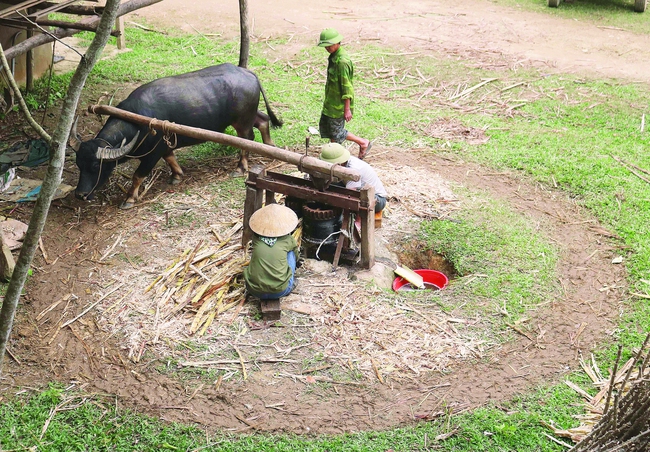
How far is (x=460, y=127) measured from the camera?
35.4ft

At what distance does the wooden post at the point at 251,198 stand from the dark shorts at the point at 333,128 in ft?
7.52

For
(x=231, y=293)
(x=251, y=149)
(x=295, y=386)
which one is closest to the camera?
(x=295, y=386)

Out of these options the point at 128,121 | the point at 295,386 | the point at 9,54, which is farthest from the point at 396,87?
the point at 295,386

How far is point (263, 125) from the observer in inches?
390

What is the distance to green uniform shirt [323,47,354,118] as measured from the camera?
351 inches

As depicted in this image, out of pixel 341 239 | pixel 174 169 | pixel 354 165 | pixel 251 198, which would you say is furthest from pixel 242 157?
pixel 341 239

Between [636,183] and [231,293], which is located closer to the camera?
[231,293]

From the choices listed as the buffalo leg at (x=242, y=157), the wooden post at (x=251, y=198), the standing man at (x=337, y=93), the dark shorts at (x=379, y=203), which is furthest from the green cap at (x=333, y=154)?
the buffalo leg at (x=242, y=157)

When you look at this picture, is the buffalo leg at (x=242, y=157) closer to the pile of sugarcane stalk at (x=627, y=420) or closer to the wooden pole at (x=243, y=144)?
the wooden pole at (x=243, y=144)

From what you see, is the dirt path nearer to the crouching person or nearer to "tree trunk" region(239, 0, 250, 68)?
"tree trunk" region(239, 0, 250, 68)

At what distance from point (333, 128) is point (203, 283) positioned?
3.34 m

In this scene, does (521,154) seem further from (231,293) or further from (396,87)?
(231,293)

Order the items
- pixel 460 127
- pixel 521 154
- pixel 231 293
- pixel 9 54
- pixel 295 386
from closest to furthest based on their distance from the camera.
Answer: pixel 295 386, pixel 231 293, pixel 9 54, pixel 521 154, pixel 460 127

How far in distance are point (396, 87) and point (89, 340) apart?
774 cm
